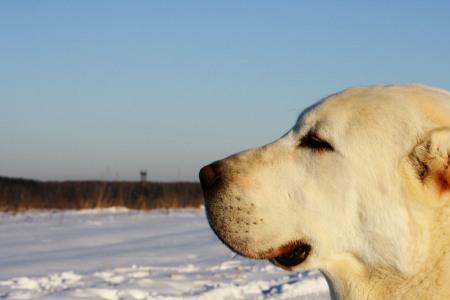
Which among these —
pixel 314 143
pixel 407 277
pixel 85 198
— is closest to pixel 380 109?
pixel 314 143

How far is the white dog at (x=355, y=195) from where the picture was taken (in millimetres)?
2713

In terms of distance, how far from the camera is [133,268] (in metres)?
8.41

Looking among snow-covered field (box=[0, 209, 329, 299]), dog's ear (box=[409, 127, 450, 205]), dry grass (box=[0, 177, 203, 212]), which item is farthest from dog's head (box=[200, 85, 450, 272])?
dry grass (box=[0, 177, 203, 212])

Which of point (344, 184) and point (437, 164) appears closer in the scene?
A: point (437, 164)

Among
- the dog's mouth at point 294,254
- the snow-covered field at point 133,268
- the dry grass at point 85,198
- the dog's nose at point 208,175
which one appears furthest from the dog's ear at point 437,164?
the dry grass at point 85,198

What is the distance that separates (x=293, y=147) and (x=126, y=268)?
5691 millimetres

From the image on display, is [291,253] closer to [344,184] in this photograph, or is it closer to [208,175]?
[344,184]

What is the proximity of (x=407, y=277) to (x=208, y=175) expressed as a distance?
95 centimetres

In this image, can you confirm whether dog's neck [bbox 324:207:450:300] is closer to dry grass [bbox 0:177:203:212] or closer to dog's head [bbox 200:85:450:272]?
dog's head [bbox 200:85:450:272]

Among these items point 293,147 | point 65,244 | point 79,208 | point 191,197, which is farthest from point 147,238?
point 191,197

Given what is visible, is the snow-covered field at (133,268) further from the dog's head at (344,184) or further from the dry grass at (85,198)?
the dry grass at (85,198)

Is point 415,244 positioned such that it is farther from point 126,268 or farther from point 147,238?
point 147,238

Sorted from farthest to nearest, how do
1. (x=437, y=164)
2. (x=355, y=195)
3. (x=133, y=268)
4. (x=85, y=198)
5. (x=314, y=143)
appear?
(x=85, y=198)
(x=133, y=268)
(x=314, y=143)
(x=355, y=195)
(x=437, y=164)

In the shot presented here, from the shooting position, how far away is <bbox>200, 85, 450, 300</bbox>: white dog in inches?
107
